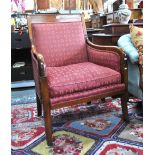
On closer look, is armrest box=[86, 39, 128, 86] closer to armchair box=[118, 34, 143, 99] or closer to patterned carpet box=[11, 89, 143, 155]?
armchair box=[118, 34, 143, 99]

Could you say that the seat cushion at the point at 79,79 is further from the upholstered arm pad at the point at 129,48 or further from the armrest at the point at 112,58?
the upholstered arm pad at the point at 129,48

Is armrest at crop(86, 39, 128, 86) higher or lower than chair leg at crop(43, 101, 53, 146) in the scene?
higher

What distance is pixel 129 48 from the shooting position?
1825 millimetres

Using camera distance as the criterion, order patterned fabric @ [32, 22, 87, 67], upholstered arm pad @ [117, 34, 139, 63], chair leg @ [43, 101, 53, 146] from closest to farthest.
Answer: chair leg @ [43, 101, 53, 146] < upholstered arm pad @ [117, 34, 139, 63] < patterned fabric @ [32, 22, 87, 67]

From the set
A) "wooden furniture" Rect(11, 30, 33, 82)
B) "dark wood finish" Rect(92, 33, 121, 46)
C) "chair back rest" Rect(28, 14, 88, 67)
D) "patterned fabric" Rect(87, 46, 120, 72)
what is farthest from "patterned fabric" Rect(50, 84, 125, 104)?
"wooden furniture" Rect(11, 30, 33, 82)

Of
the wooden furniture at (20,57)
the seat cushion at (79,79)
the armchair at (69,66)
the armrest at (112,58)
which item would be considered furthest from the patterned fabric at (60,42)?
the wooden furniture at (20,57)

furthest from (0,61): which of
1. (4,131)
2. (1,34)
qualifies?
(4,131)

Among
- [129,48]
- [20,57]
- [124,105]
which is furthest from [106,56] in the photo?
[20,57]

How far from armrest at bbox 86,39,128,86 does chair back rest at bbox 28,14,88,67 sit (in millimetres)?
162

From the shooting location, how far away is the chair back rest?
76.1 inches

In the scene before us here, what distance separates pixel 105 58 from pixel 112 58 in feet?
0.30

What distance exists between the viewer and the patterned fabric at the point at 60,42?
1.93m
